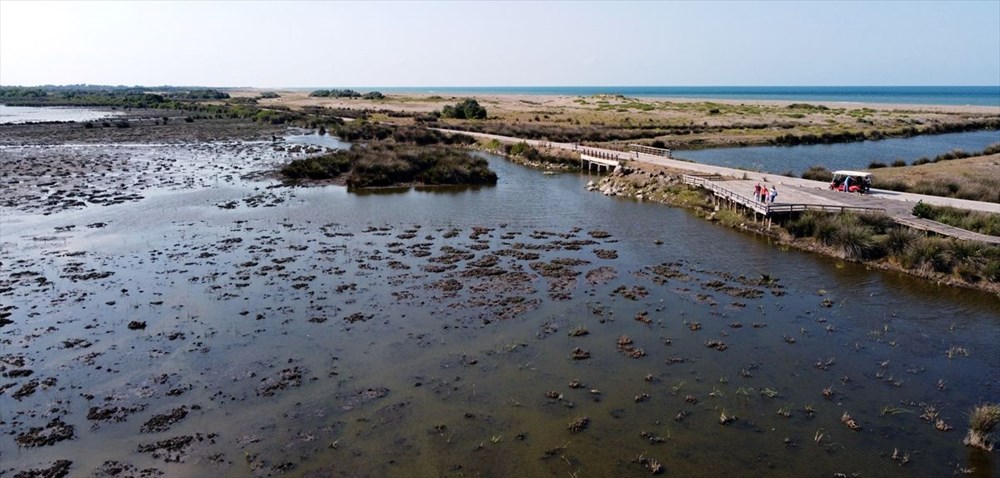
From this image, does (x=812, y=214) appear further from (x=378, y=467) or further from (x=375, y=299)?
(x=378, y=467)

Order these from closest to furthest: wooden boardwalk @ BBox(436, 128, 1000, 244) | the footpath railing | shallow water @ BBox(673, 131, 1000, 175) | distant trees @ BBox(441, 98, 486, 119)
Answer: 1. wooden boardwalk @ BBox(436, 128, 1000, 244)
2. the footpath railing
3. shallow water @ BBox(673, 131, 1000, 175)
4. distant trees @ BBox(441, 98, 486, 119)

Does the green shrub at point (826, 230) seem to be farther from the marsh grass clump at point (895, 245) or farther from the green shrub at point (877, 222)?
the green shrub at point (877, 222)

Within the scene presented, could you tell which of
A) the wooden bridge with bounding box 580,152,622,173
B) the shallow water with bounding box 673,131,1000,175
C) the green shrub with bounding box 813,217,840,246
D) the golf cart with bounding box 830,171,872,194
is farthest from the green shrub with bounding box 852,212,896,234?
the wooden bridge with bounding box 580,152,622,173

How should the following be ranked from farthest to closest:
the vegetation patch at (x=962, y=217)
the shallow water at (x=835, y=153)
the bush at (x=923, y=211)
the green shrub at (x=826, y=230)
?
the shallow water at (x=835, y=153), the bush at (x=923, y=211), the green shrub at (x=826, y=230), the vegetation patch at (x=962, y=217)

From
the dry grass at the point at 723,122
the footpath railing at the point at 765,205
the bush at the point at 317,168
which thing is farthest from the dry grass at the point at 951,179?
the bush at the point at 317,168

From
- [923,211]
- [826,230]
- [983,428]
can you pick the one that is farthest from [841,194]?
[983,428]

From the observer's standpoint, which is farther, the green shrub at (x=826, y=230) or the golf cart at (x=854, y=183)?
the golf cart at (x=854, y=183)

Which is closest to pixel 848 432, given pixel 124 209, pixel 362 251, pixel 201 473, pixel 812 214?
pixel 201 473

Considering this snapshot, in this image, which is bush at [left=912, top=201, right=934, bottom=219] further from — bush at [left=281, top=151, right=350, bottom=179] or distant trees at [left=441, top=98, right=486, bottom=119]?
distant trees at [left=441, top=98, right=486, bottom=119]
